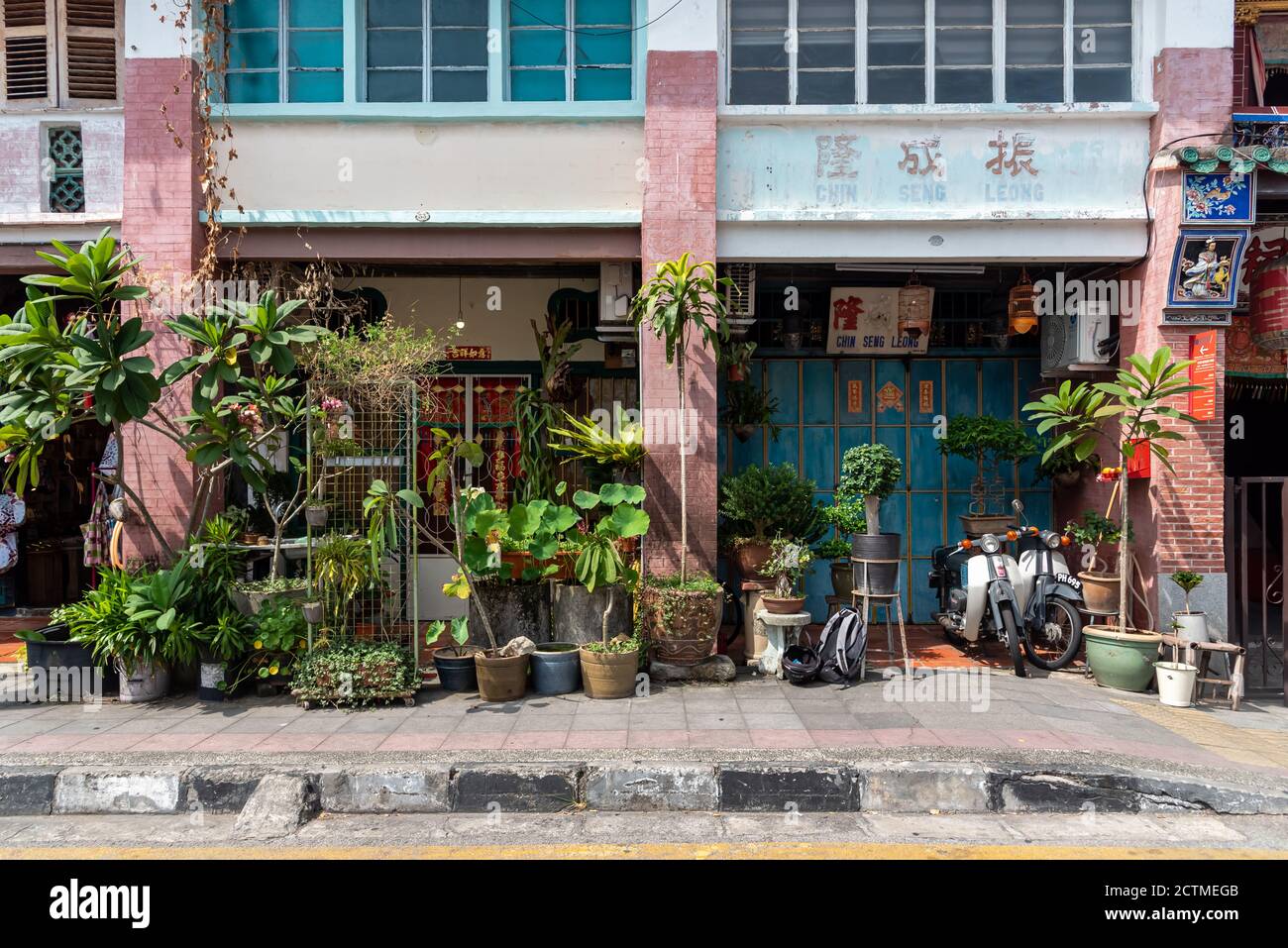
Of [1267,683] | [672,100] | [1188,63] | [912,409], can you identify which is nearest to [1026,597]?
[1267,683]

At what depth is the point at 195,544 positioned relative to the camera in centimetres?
798

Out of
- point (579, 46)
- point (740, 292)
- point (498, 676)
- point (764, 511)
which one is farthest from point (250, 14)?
point (764, 511)

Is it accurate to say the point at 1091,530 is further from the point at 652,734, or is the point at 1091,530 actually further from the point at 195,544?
the point at 195,544

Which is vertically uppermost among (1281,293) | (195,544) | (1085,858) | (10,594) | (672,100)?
(672,100)

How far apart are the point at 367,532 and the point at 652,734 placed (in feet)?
10.9

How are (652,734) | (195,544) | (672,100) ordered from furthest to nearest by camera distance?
(672,100) < (195,544) < (652,734)

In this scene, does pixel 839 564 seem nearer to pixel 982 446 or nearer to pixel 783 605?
pixel 783 605

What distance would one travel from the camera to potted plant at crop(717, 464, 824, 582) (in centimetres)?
860

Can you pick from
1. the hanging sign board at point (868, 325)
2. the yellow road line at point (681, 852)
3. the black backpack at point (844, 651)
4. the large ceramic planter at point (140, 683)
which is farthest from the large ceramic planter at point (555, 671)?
the hanging sign board at point (868, 325)

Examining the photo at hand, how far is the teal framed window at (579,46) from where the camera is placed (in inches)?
351

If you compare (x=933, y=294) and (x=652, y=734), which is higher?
→ (x=933, y=294)

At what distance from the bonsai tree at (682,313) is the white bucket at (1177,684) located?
4.52 m

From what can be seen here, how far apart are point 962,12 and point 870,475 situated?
16.6 ft

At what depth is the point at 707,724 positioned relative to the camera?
696 centimetres
